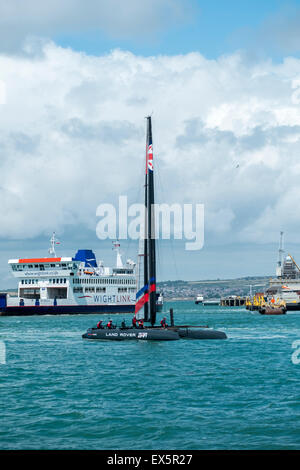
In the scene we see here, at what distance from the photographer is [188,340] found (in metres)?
53.7

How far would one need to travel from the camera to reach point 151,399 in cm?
2583

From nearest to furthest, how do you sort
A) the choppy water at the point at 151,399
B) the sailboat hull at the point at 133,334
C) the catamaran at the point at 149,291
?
the choppy water at the point at 151,399 < the sailboat hull at the point at 133,334 < the catamaran at the point at 149,291

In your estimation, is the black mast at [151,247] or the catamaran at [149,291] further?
the black mast at [151,247]

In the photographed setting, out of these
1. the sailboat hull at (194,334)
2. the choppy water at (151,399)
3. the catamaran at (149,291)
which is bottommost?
the choppy water at (151,399)

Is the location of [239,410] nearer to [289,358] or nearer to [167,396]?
[167,396]

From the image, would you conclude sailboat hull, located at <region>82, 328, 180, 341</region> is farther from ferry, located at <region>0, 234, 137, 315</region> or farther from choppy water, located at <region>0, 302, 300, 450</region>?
ferry, located at <region>0, 234, 137, 315</region>

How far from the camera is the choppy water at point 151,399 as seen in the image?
62.4 feet

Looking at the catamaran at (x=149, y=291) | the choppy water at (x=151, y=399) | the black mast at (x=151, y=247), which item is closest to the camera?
the choppy water at (x=151, y=399)

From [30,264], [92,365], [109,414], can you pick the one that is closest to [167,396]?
[109,414]

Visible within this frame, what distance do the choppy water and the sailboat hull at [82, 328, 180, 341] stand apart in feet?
8.20

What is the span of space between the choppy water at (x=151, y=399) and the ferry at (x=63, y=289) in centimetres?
7761

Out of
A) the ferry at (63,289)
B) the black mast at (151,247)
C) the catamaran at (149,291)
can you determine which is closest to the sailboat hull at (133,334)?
the catamaran at (149,291)

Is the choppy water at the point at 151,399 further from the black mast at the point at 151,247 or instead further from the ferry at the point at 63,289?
the ferry at the point at 63,289
